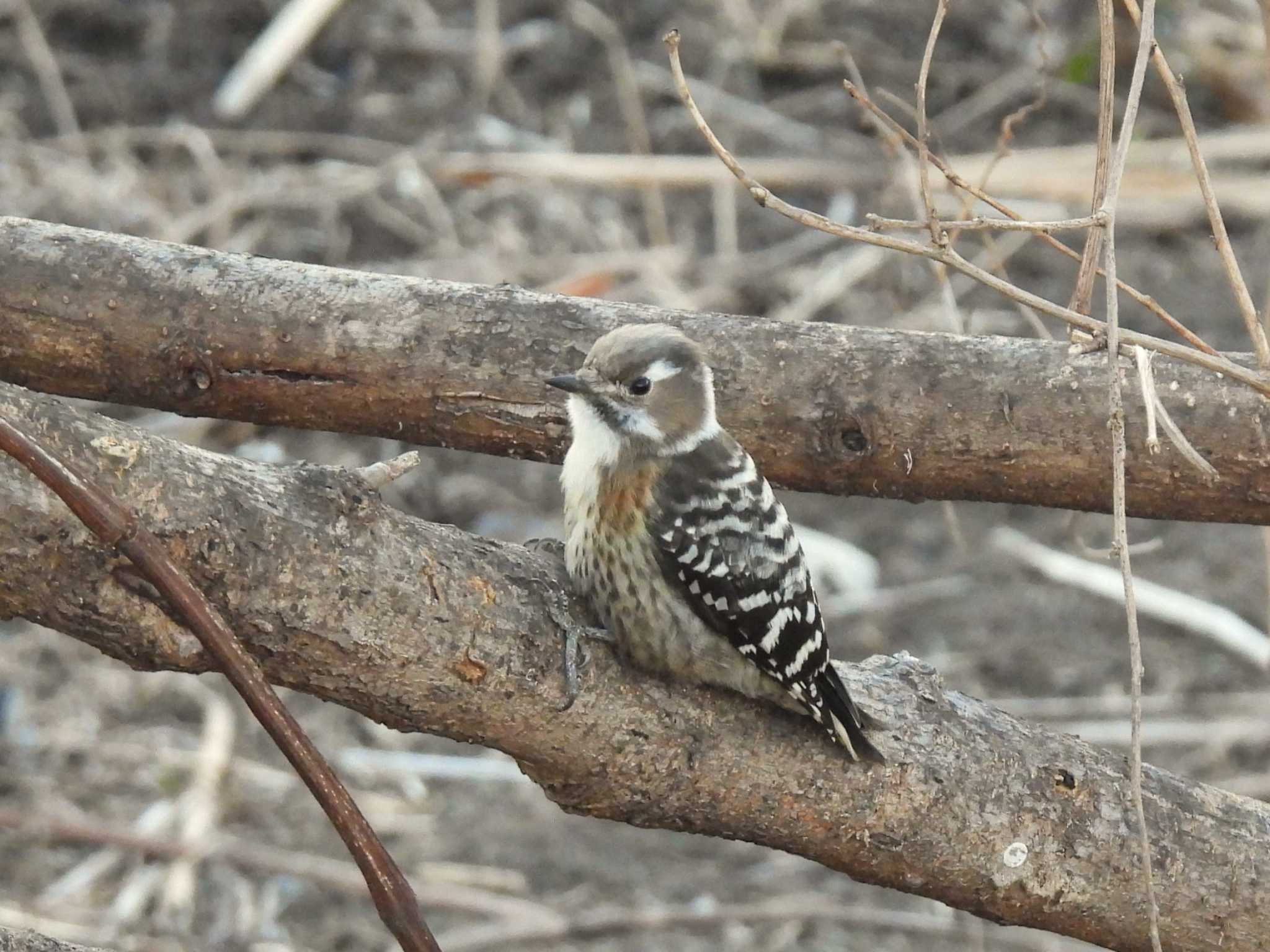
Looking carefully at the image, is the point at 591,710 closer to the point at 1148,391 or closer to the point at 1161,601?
the point at 1148,391

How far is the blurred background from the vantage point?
15.9ft

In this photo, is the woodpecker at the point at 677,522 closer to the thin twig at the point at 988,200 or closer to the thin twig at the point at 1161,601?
the thin twig at the point at 988,200

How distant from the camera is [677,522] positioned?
3088 mm

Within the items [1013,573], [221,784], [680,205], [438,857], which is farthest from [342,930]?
[680,205]

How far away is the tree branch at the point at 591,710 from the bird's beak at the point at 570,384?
1.03ft

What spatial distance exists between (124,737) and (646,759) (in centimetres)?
311

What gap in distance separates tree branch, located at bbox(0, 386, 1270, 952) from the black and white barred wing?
0.17 meters

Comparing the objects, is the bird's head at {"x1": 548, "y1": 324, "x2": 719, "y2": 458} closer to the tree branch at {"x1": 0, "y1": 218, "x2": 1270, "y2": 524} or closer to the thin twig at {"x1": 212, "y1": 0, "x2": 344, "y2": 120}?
the tree branch at {"x1": 0, "y1": 218, "x2": 1270, "y2": 524}

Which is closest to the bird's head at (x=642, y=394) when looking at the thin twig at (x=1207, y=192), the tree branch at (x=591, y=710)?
the tree branch at (x=591, y=710)

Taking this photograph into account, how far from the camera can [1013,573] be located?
20.2ft

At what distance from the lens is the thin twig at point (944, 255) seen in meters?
2.32

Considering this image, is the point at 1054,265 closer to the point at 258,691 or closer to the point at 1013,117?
the point at 1013,117

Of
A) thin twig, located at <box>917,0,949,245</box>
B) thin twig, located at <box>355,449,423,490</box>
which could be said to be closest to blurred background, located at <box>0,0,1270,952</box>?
thin twig, located at <box>917,0,949,245</box>

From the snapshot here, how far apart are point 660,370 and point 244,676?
1.30 meters
